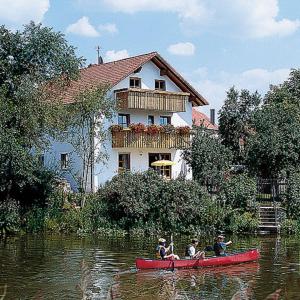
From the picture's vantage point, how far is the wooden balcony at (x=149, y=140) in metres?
49.8

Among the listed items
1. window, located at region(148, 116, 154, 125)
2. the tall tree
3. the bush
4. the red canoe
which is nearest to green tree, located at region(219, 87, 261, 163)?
window, located at region(148, 116, 154, 125)

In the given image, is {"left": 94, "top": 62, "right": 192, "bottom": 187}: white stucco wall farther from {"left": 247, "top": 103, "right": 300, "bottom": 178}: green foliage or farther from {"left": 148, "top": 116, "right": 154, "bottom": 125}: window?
{"left": 247, "top": 103, "right": 300, "bottom": 178}: green foliage

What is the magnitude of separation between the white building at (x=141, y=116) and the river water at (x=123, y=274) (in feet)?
44.9

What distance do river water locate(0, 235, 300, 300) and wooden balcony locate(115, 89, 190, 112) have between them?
1500cm

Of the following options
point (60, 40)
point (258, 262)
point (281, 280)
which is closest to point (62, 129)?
point (60, 40)

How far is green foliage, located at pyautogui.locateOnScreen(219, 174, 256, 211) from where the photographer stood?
Result: 42.2 metres

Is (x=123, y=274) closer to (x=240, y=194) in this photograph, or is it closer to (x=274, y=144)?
(x=240, y=194)

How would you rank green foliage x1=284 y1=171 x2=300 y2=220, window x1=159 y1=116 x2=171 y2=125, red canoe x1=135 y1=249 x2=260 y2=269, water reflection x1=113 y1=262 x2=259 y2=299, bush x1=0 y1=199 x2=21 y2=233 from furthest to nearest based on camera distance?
window x1=159 y1=116 x2=171 y2=125, green foliage x1=284 y1=171 x2=300 y2=220, bush x1=0 y1=199 x2=21 y2=233, red canoe x1=135 y1=249 x2=260 y2=269, water reflection x1=113 y1=262 x2=259 y2=299

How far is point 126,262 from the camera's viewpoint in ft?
99.9

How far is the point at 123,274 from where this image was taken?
26953mm

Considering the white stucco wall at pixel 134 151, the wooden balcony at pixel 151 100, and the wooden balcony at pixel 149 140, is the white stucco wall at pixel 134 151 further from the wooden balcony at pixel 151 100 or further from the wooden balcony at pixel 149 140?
the wooden balcony at pixel 151 100

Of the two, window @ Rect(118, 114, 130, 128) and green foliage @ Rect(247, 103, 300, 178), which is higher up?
window @ Rect(118, 114, 130, 128)

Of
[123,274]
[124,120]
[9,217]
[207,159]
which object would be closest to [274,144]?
[207,159]

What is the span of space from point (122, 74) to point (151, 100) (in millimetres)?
2995
